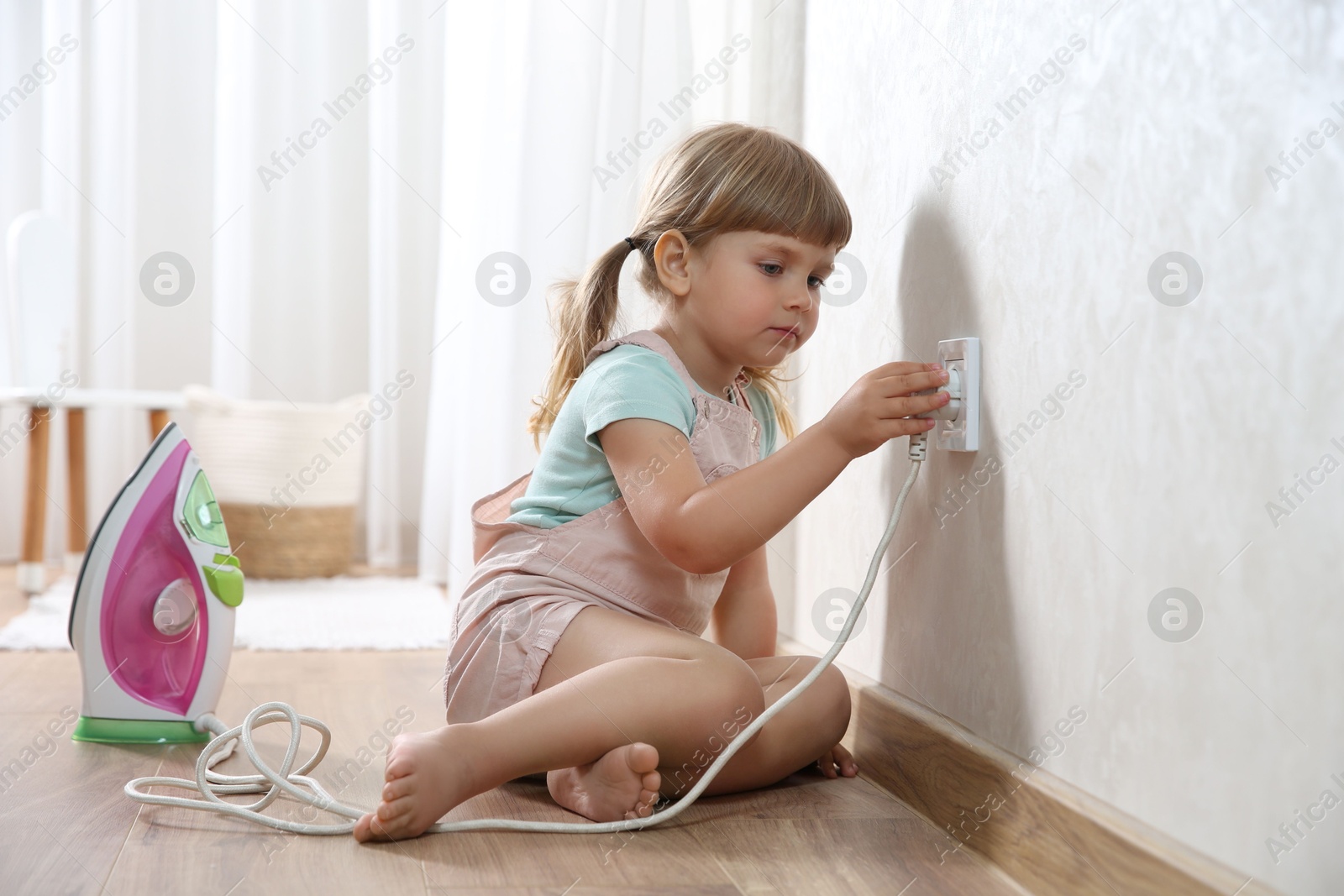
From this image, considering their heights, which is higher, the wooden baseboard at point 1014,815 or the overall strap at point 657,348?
the overall strap at point 657,348

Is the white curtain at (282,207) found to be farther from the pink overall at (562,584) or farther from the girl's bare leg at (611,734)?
the girl's bare leg at (611,734)

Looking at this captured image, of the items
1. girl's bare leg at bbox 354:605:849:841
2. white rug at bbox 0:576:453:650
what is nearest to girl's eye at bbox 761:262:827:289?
girl's bare leg at bbox 354:605:849:841

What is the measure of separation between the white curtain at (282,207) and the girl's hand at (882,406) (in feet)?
3.47

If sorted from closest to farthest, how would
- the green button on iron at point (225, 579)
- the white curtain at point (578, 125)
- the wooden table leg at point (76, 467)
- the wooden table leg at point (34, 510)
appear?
the green button on iron at point (225, 579)
the white curtain at point (578, 125)
the wooden table leg at point (34, 510)
the wooden table leg at point (76, 467)

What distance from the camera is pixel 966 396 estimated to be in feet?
2.52

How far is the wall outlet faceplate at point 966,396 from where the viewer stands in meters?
0.76

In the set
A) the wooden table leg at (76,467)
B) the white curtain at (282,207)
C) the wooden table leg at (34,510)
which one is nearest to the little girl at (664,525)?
the white curtain at (282,207)

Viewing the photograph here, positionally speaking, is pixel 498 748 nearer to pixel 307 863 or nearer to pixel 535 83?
pixel 307 863

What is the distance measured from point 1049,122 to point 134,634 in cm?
83

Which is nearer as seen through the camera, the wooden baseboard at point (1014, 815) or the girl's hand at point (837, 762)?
the wooden baseboard at point (1014, 815)

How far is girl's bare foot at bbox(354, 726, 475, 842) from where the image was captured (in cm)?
69

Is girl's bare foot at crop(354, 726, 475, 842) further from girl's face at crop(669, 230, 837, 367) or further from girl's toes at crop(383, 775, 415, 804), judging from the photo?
girl's face at crop(669, 230, 837, 367)

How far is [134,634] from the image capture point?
0.96m

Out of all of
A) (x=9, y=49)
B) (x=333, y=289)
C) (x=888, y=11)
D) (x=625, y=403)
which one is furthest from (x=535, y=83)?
(x=9, y=49)
